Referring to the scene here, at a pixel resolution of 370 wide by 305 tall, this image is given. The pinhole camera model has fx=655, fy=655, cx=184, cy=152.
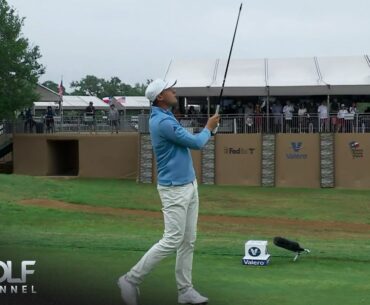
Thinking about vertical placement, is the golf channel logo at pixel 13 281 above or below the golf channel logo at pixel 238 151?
below

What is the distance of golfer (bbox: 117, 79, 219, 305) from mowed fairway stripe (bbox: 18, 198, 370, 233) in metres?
13.0

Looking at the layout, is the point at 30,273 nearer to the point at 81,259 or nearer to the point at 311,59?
the point at 81,259

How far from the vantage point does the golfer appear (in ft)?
16.7

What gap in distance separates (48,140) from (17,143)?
173 centimetres

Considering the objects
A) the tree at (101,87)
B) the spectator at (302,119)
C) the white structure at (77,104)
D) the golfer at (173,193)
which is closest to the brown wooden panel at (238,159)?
the spectator at (302,119)

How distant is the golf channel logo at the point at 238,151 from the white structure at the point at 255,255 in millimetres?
24078

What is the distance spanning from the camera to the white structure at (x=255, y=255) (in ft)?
22.1

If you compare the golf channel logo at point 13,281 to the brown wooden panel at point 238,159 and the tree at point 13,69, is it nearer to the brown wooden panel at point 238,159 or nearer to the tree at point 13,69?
the brown wooden panel at point 238,159

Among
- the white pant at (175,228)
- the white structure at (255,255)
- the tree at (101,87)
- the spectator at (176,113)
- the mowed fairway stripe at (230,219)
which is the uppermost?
the tree at (101,87)

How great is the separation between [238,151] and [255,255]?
956 inches

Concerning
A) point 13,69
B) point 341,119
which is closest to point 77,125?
point 13,69

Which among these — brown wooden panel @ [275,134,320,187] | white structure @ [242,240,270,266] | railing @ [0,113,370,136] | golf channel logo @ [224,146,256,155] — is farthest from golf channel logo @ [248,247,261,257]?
golf channel logo @ [224,146,256,155]

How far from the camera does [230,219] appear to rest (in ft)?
65.0

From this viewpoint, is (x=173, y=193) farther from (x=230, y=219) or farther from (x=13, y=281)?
(x=230, y=219)
